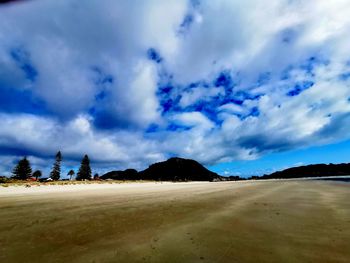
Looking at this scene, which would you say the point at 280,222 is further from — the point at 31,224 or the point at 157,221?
the point at 31,224

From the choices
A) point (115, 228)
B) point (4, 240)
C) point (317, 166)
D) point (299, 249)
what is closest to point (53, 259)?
Result: point (4, 240)

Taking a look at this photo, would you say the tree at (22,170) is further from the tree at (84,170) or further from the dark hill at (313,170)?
the dark hill at (313,170)

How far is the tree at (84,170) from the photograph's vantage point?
397 ft

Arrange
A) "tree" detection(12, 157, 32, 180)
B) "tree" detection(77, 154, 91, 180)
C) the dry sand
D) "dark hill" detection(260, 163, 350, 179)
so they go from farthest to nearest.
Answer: "dark hill" detection(260, 163, 350, 179), "tree" detection(77, 154, 91, 180), "tree" detection(12, 157, 32, 180), the dry sand

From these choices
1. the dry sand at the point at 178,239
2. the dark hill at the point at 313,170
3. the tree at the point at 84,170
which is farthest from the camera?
the dark hill at the point at 313,170

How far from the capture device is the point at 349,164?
450 feet

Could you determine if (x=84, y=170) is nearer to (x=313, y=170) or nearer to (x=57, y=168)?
(x=57, y=168)

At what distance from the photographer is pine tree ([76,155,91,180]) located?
121125 millimetres

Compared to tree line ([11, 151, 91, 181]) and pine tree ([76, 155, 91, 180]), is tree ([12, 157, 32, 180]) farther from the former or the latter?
pine tree ([76, 155, 91, 180])

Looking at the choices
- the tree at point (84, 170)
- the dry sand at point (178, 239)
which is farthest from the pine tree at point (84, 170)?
the dry sand at point (178, 239)

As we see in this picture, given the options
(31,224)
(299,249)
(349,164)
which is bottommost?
(299,249)

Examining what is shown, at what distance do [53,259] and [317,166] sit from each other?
585 ft

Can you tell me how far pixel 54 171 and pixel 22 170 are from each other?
588 inches

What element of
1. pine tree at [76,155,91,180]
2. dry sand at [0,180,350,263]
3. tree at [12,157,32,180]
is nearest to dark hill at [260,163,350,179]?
pine tree at [76,155,91,180]
